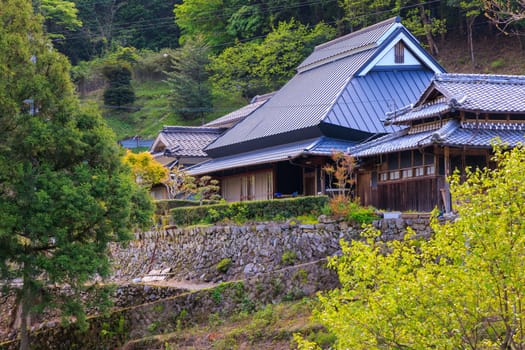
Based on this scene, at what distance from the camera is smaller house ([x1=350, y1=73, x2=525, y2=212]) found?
87.8 ft

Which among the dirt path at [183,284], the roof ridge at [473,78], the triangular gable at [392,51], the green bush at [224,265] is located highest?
the triangular gable at [392,51]

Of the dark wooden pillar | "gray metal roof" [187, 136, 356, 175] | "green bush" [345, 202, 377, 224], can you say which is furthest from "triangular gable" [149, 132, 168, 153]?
the dark wooden pillar

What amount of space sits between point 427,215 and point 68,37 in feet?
201

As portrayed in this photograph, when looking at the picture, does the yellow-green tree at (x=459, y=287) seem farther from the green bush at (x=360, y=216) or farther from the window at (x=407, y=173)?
the window at (x=407, y=173)

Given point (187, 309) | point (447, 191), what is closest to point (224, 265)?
point (187, 309)

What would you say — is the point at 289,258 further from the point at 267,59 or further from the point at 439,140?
the point at 267,59

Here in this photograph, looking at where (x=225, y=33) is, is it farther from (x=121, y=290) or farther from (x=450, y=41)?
(x=121, y=290)

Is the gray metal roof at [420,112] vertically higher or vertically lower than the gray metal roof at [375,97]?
lower

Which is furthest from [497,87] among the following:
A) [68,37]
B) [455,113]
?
[68,37]

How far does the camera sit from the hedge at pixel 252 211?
2750 cm

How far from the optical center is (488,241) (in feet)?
37.9

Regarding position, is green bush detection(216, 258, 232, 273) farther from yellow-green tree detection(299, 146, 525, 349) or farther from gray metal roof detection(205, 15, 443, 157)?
yellow-green tree detection(299, 146, 525, 349)

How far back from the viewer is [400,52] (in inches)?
1489

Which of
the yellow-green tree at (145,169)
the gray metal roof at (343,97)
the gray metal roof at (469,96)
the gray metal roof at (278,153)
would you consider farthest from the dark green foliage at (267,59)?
the gray metal roof at (469,96)
